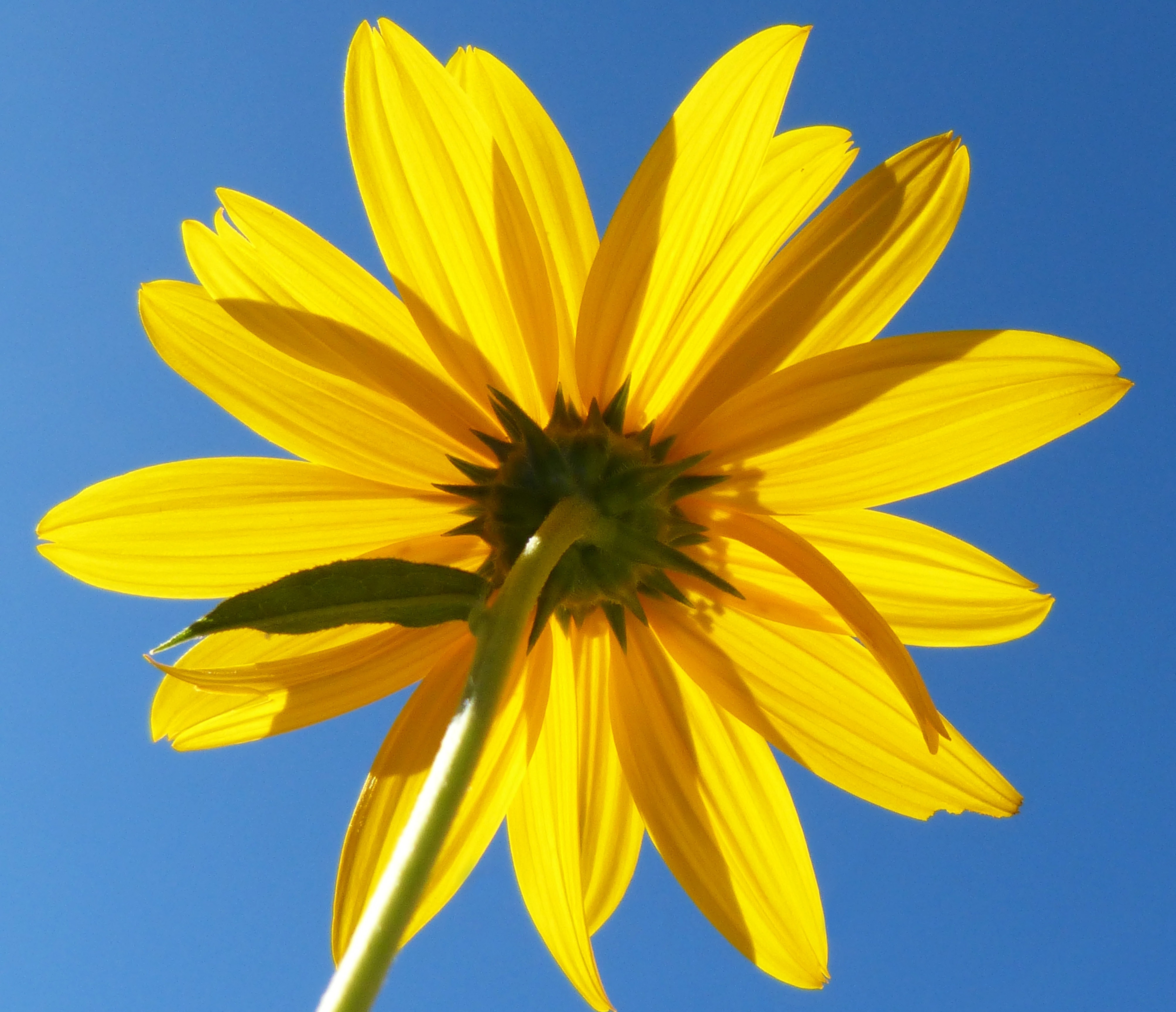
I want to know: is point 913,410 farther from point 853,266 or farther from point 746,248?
point 746,248

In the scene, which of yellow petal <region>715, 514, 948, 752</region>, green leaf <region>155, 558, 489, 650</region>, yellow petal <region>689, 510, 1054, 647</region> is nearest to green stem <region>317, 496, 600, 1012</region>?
green leaf <region>155, 558, 489, 650</region>

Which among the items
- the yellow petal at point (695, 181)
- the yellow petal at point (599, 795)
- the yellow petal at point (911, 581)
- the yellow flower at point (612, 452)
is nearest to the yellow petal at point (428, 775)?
the yellow flower at point (612, 452)

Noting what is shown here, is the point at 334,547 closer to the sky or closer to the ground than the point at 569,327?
closer to the ground

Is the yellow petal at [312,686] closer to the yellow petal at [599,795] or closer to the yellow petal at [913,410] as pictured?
the yellow petal at [599,795]

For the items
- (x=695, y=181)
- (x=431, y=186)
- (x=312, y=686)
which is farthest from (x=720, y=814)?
(x=431, y=186)

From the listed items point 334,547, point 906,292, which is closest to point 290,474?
point 334,547

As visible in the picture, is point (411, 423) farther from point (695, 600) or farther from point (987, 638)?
point (987, 638)
